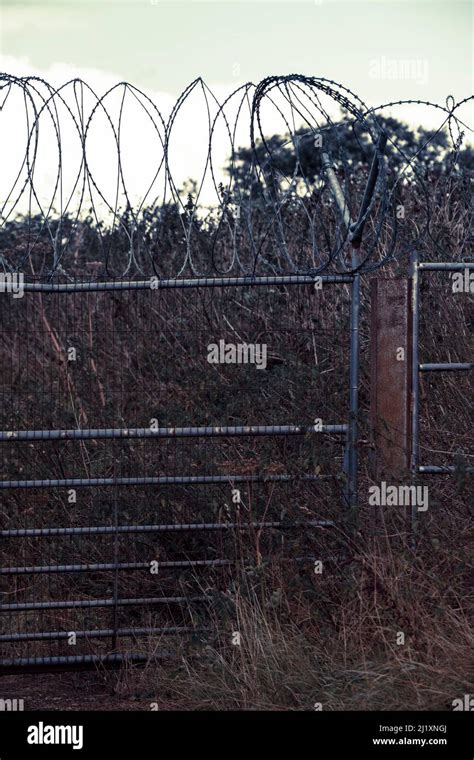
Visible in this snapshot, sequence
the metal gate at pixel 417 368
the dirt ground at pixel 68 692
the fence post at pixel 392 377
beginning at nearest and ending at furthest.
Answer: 1. the dirt ground at pixel 68 692
2. the metal gate at pixel 417 368
3. the fence post at pixel 392 377

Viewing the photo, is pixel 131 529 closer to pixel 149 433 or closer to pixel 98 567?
pixel 98 567

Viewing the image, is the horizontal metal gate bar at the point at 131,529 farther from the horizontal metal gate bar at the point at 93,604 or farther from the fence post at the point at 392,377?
the fence post at the point at 392,377

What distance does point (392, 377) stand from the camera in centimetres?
604

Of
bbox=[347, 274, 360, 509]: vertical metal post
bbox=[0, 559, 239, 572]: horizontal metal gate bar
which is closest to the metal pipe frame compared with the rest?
bbox=[347, 274, 360, 509]: vertical metal post

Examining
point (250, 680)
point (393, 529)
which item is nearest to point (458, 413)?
point (393, 529)

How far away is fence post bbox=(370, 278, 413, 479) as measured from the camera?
5.99 metres

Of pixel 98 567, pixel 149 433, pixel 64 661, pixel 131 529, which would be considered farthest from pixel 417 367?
pixel 64 661

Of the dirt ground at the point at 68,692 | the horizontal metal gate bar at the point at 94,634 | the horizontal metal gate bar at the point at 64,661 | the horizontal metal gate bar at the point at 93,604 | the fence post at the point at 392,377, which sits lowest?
the dirt ground at the point at 68,692

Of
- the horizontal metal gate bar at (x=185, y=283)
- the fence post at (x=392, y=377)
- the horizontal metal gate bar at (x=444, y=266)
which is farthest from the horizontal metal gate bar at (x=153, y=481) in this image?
the horizontal metal gate bar at (x=444, y=266)

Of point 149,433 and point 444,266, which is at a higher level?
point 444,266

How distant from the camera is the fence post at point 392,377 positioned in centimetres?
599

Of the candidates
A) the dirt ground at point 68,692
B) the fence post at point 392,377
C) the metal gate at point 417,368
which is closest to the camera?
the dirt ground at point 68,692

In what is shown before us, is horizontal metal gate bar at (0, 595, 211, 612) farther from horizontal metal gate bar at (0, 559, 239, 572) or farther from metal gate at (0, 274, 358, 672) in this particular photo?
horizontal metal gate bar at (0, 559, 239, 572)

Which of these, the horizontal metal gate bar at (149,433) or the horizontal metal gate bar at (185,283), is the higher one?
the horizontal metal gate bar at (185,283)
